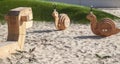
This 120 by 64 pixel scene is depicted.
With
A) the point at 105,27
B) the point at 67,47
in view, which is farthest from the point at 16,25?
the point at 105,27

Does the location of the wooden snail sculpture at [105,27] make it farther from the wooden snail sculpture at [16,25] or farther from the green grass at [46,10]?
the green grass at [46,10]

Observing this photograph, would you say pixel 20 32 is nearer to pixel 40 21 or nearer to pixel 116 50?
pixel 116 50

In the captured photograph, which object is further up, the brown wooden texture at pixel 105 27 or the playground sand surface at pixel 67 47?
the brown wooden texture at pixel 105 27

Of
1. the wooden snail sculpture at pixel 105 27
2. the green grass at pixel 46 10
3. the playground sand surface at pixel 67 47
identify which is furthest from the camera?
the green grass at pixel 46 10

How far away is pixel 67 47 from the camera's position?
9.03 m

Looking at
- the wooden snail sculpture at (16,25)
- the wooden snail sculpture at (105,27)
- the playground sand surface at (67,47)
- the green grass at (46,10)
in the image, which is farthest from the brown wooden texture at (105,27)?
the green grass at (46,10)

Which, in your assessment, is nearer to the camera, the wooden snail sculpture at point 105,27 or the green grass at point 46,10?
the wooden snail sculpture at point 105,27

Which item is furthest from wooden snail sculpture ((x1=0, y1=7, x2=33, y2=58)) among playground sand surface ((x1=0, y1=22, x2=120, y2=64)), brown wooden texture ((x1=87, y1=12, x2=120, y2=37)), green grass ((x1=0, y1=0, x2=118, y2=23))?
green grass ((x1=0, y1=0, x2=118, y2=23))

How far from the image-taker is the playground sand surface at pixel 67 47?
7676mm

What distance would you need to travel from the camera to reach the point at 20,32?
27.5 feet

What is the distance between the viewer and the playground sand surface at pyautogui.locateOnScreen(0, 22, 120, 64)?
7.68 m

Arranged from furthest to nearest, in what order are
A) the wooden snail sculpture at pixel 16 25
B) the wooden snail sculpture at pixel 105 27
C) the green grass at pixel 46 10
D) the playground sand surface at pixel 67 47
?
the green grass at pixel 46 10 < the wooden snail sculpture at pixel 105 27 < the wooden snail sculpture at pixel 16 25 < the playground sand surface at pixel 67 47

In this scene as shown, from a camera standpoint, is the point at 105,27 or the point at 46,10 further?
the point at 46,10

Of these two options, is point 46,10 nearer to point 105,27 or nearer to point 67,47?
point 105,27
